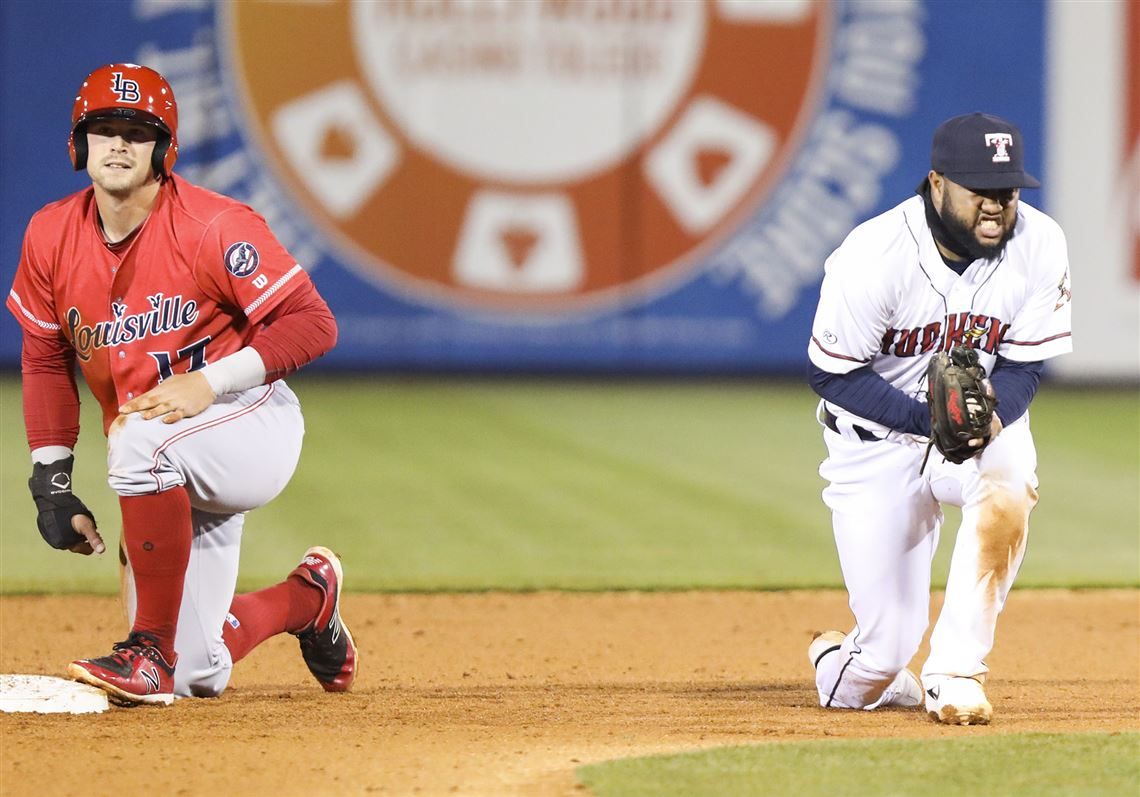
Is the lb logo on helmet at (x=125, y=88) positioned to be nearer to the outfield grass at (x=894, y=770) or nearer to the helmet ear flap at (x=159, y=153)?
the helmet ear flap at (x=159, y=153)

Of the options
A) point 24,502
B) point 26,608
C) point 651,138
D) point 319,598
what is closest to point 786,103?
point 651,138

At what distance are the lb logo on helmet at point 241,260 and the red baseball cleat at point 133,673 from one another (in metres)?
0.94

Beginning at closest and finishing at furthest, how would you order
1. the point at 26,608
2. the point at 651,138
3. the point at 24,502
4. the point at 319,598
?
1. the point at 319,598
2. the point at 26,608
3. the point at 24,502
4. the point at 651,138

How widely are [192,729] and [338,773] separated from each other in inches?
21.9

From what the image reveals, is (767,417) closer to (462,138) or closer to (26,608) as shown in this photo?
(462,138)

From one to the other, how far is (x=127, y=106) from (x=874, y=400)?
2019mm

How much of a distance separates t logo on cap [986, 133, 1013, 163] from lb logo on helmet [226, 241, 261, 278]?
6.02ft

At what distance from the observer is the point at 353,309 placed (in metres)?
13.2

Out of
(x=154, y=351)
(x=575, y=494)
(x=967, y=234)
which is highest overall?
(x=967, y=234)

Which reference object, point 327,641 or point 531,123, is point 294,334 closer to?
point 327,641

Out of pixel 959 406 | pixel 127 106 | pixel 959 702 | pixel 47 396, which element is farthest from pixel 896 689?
pixel 127 106

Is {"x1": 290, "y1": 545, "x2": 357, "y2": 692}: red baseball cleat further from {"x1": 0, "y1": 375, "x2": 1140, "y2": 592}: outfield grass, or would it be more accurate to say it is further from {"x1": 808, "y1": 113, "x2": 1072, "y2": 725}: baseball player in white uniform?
{"x1": 0, "y1": 375, "x2": 1140, "y2": 592}: outfield grass

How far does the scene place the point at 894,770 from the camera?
3830mm

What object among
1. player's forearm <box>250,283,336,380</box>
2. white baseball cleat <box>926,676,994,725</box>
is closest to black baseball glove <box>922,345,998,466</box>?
white baseball cleat <box>926,676,994,725</box>
